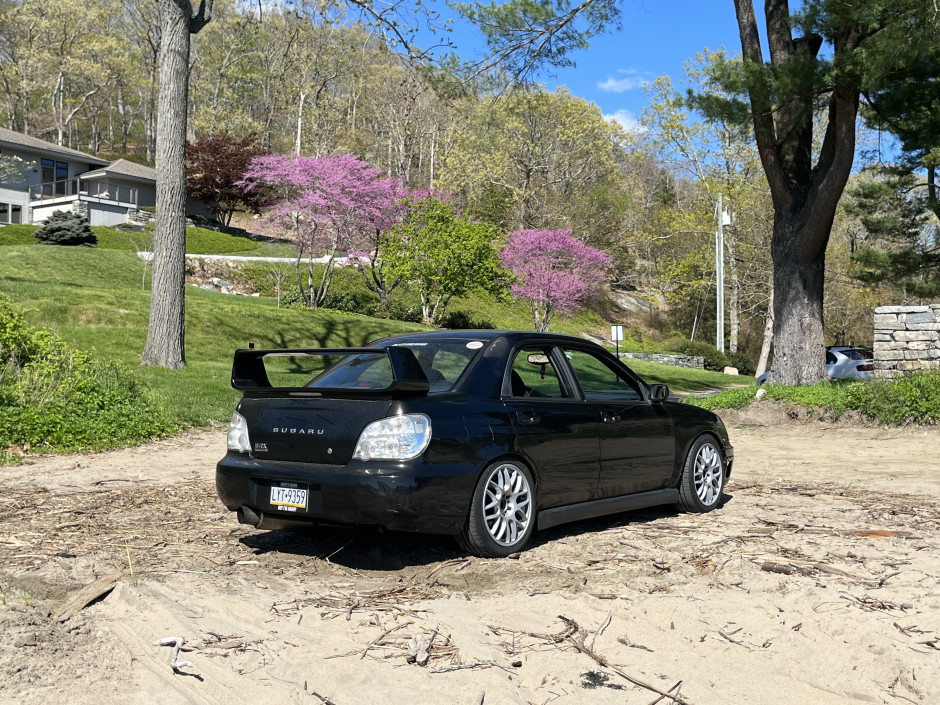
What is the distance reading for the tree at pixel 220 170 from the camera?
5425 cm

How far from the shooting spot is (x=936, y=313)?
675 inches

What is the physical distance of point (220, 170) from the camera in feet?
177

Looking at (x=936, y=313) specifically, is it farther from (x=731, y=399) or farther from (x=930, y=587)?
(x=930, y=587)

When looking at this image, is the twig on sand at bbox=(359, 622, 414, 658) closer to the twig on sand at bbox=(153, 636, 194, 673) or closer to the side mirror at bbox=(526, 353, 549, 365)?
the twig on sand at bbox=(153, 636, 194, 673)

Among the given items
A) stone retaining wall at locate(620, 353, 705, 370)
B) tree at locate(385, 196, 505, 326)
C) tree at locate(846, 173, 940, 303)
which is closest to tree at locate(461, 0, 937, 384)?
tree at locate(846, 173, 940, 303)

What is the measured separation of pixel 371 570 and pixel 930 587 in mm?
3226

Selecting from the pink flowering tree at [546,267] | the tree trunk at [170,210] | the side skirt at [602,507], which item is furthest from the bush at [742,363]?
the side skirt at [602,507]

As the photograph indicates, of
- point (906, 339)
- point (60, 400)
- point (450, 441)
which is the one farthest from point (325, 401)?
point (906, 339)

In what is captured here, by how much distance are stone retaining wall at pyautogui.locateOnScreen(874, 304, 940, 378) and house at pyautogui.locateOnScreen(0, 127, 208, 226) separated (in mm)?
45365

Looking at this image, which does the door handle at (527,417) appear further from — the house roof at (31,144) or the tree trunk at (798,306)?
the house roof at (31,144)

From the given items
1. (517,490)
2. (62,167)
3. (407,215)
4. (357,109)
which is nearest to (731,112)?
(517,490)

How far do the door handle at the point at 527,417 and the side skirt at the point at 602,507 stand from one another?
61 cm

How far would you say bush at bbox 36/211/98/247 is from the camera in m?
39.6

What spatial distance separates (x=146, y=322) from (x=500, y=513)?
18303 mm
